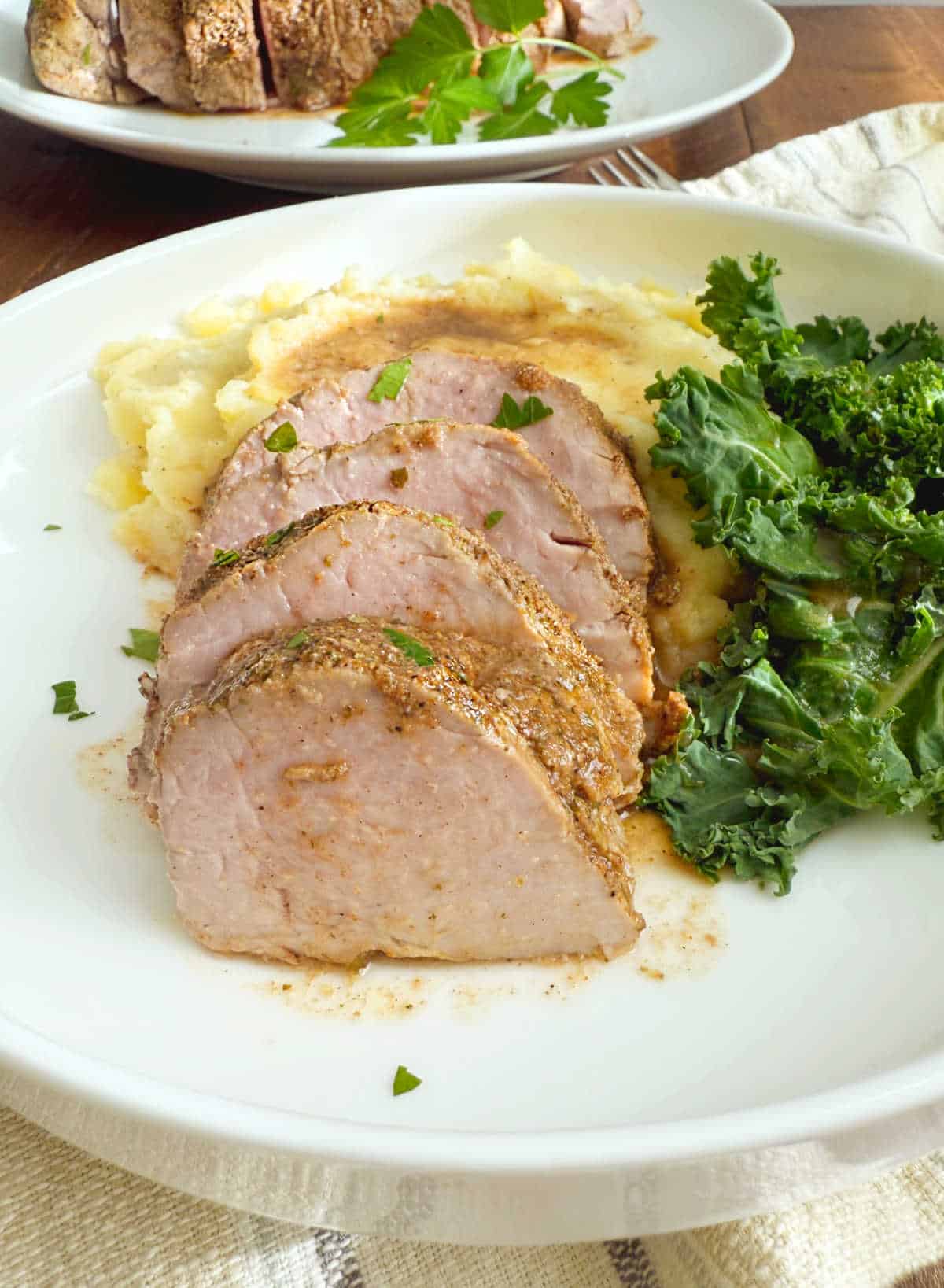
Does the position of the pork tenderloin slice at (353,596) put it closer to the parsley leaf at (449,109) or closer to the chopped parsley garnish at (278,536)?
the chopped parsley garnish at (278,536)

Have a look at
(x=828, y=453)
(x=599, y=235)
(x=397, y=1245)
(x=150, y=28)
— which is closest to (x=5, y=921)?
(x=397, y=1245)

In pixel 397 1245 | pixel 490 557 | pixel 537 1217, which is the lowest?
pixel 397 1245

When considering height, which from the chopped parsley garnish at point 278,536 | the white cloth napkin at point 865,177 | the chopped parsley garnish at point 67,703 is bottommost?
the white cloth napkin at point 865,177

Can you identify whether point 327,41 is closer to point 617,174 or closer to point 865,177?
point 617,174

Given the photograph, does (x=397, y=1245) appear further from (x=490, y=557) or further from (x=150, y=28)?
(x=150, y=28)

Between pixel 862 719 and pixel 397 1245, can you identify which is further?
pixel 862 719

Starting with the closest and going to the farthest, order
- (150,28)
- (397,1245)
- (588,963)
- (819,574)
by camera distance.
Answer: (397,1245), (588,963), (819,574), (150,28)

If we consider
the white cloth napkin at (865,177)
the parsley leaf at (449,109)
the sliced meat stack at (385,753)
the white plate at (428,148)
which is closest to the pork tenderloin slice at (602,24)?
the white plate at (428,148)
